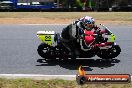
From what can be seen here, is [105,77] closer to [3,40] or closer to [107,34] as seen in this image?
[107,34]

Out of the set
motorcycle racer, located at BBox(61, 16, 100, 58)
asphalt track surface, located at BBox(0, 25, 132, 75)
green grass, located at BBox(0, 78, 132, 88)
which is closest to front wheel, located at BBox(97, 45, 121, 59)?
asphalt track surface, located at BBox(0, 25, 132, 75)

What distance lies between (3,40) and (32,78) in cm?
674

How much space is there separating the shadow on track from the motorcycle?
14cm

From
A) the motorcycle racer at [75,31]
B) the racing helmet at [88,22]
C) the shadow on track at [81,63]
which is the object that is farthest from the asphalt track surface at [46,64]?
the racing helmet at [88,22]

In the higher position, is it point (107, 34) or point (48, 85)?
point (107, 34)

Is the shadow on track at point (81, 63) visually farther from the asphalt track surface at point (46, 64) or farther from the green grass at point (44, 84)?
the green grass at point (44, 84)

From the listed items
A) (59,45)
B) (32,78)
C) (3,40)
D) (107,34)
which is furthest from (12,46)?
(32,78)

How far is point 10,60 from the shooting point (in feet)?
36.1

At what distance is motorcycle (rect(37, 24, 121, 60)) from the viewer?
10.2 metres

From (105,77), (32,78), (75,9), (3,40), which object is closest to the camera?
(105,77)

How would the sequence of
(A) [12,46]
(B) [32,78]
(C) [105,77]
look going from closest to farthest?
(C) [105,77]
(B) [32,78]
(A) [12,46]

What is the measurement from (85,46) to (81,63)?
2.02 feet

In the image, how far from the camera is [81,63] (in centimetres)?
1055

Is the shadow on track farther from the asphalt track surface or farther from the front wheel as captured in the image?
the front wheel
